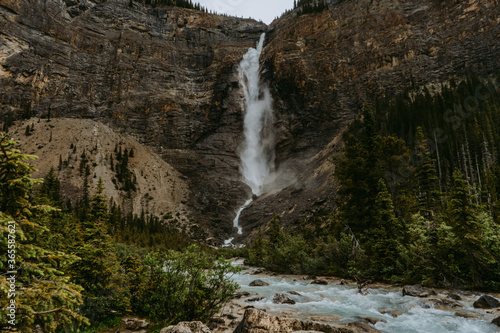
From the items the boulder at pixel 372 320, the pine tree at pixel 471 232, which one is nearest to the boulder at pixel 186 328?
the boulder at pixel 372 320

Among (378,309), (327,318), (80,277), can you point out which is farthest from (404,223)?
(80,277)

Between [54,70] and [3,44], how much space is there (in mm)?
13895

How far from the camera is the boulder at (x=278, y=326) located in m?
7.46

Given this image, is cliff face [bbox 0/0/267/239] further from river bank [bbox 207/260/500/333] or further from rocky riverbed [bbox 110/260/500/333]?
rocky riverbed [bbox 110/260/500/333]

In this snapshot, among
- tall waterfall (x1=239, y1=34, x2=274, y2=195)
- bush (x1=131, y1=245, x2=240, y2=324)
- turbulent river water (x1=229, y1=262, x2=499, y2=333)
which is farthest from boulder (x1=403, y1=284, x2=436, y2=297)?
tall waterfall (x1=239, y1=34, x2=274, y2=195)

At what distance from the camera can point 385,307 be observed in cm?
1370

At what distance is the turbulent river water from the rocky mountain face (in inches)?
1826

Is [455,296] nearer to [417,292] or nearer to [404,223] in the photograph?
[417,292]

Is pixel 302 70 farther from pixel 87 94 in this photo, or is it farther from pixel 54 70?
pixel 54 70

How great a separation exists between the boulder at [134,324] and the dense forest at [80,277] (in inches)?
18.2

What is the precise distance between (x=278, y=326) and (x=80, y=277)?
8.00 meters

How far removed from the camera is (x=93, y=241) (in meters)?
11.5

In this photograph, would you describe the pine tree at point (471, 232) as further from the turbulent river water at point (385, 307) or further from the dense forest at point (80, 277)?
the dense forest at point (80, 277)

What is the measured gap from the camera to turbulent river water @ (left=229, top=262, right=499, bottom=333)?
34.7 feet
